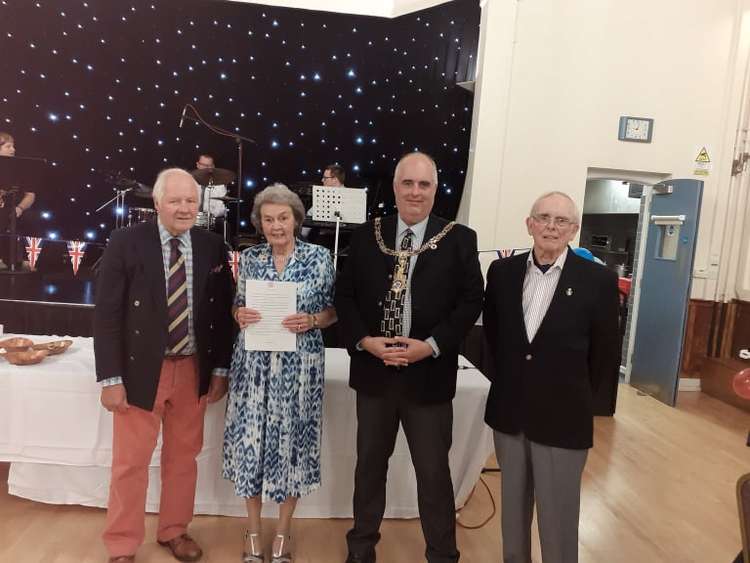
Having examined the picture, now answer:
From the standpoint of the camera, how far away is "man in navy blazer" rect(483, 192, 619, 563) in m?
1.66

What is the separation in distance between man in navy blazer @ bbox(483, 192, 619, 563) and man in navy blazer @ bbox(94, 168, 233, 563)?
3.75 ft

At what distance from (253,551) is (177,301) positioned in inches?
42.7

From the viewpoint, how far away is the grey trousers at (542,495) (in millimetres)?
→ 1696

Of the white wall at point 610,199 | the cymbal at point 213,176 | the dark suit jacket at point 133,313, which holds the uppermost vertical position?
the white wall at point 610,199

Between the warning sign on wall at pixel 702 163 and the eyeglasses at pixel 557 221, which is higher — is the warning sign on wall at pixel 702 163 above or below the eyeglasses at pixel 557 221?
above

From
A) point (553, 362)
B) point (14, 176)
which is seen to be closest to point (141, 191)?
point (14, 176)

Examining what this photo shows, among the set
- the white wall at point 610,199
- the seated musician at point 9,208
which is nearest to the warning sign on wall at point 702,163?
the white wall at point 610,199

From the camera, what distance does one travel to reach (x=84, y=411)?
2357 millimetres

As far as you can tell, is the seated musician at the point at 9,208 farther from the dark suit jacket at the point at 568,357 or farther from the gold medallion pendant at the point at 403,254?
the dark suit jacket at the point at 568,357

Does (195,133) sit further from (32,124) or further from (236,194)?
(32,124)

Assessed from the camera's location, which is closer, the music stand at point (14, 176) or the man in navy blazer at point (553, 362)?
the man in navy blazer at point (553, 362)

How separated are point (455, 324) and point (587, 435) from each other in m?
0.56

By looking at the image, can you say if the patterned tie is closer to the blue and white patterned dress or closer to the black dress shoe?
the blue and white patterned dress

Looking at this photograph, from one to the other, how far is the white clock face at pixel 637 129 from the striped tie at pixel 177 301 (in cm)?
506
